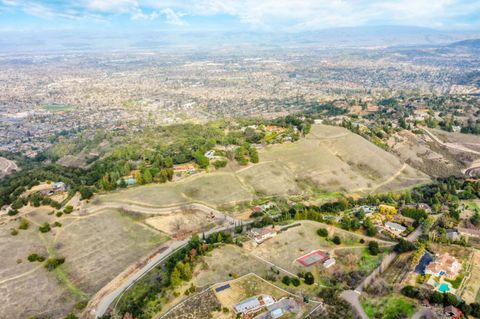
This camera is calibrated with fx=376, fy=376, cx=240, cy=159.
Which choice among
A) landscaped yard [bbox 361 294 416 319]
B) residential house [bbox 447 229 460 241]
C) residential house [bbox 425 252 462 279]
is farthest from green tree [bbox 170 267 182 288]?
residential house [bbox 447 229 460 241]

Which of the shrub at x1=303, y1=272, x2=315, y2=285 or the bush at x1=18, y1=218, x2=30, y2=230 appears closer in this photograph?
the shrub at x1=303, y1=272, x2=315, y2=285

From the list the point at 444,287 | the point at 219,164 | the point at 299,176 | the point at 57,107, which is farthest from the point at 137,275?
the point at 57,107

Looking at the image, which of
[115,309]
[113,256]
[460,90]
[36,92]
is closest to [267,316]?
[115,309]

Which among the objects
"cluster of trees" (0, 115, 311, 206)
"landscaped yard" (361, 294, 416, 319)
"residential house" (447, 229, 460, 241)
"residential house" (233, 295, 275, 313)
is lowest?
"landscaped yard" (361, 294, 416, 319)

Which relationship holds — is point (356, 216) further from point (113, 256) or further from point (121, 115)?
point (121, 115)

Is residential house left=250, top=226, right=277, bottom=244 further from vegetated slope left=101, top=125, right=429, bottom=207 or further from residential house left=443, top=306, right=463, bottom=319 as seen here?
residential house left=443, top=306, right=463, bottom=319

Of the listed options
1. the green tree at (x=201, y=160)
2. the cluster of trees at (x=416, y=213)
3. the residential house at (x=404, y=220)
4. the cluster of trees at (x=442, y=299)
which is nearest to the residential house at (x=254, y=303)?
the cluster of trees at (x=442, y=299)
